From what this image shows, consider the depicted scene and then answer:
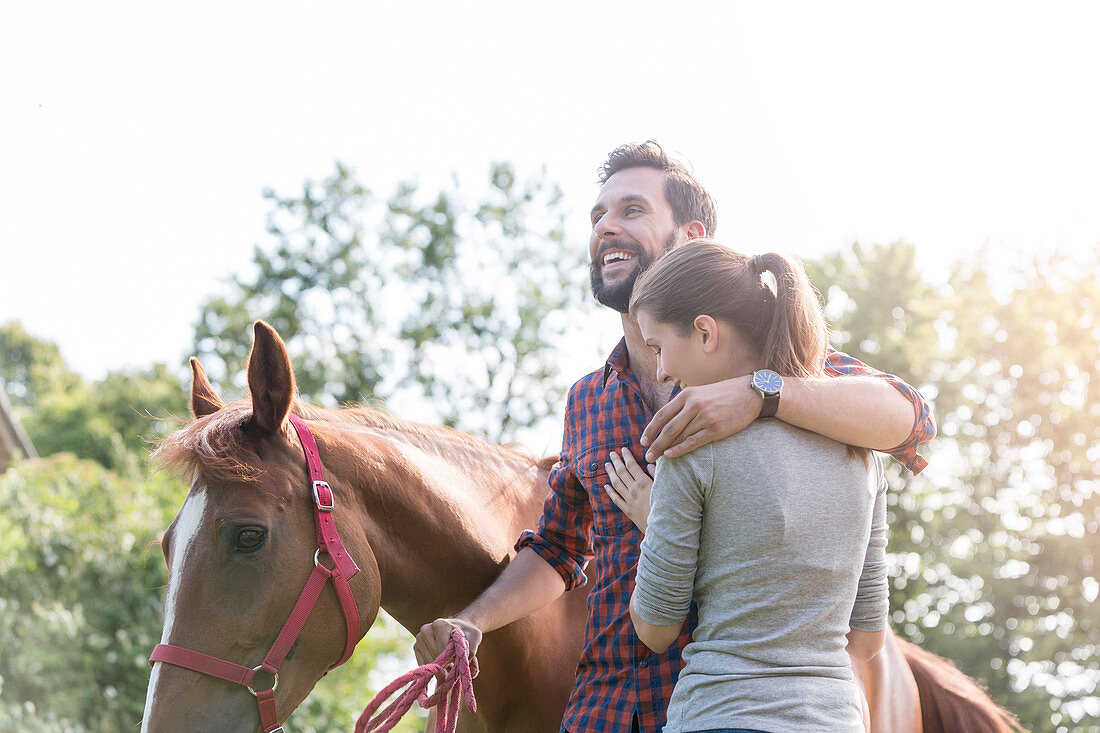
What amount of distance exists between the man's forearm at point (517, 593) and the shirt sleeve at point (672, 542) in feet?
2.39

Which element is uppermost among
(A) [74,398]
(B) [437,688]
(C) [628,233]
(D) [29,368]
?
(C) [628,233]

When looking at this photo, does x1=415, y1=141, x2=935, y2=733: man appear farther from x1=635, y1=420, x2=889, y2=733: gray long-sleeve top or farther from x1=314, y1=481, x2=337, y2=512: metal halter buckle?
x1=314, y1=481, x2=337, y2=512: metal halter buckle

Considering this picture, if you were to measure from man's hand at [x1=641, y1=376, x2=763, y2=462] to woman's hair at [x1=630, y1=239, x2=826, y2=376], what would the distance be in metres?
0.15

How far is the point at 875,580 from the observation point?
6.92 feet

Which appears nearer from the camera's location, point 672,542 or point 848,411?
point 672,542

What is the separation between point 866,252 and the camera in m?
21.9

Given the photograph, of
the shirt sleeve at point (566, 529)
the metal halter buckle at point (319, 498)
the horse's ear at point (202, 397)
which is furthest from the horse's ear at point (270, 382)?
the shirt sleeve at point (566, 529)

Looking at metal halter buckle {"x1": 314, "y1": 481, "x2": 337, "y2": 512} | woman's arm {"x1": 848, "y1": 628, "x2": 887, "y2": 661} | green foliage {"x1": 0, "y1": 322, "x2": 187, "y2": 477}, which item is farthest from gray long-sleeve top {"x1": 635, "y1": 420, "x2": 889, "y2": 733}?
green foliage {"x1": 0, "y1": 322, "x2": 187, "y2": 477}

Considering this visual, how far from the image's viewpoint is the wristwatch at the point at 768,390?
1804 mm

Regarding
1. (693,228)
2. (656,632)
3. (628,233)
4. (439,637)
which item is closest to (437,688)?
(439,637)

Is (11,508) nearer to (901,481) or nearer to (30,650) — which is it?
(30,650)

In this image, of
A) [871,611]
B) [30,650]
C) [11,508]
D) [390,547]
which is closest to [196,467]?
[390,547]

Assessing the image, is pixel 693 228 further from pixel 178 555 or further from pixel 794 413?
pixel 178 555

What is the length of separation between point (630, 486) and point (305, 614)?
90 centimetres
